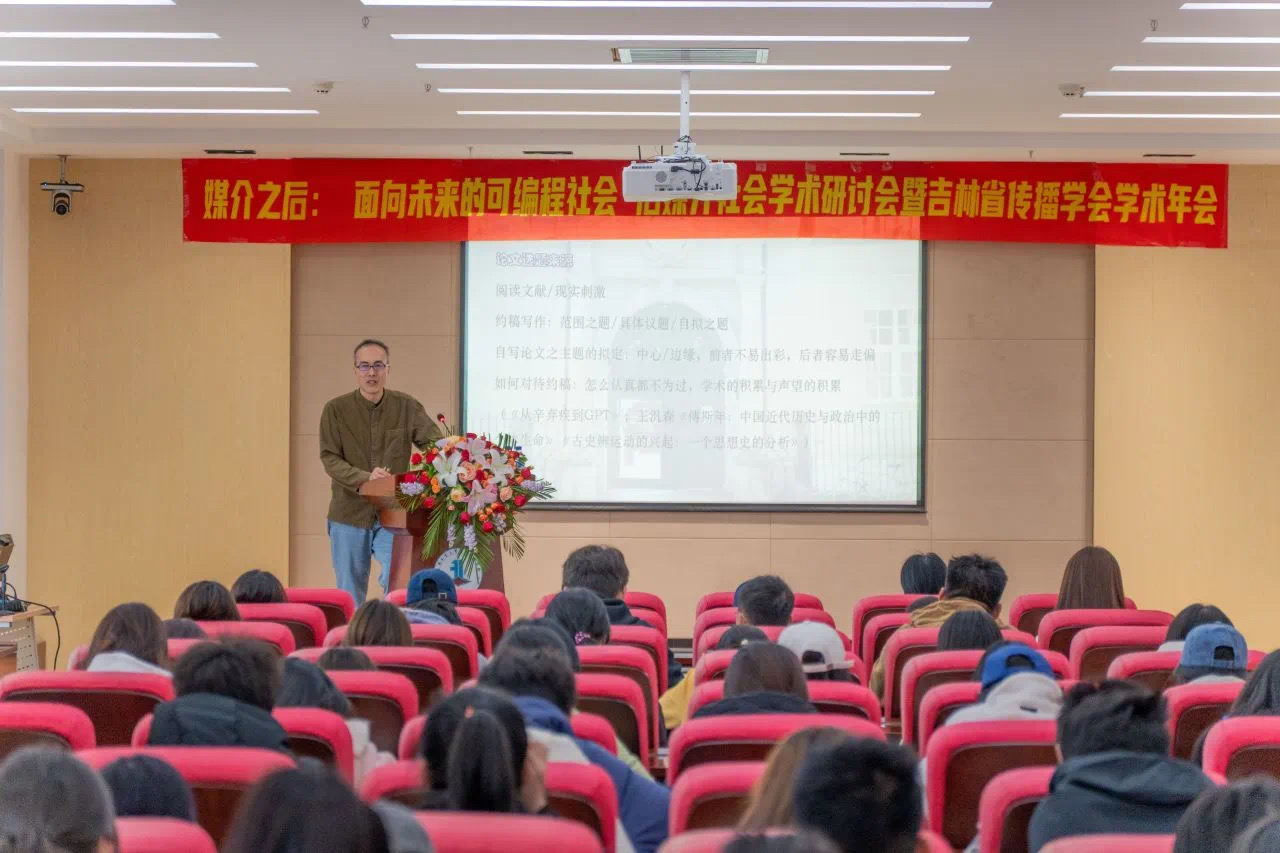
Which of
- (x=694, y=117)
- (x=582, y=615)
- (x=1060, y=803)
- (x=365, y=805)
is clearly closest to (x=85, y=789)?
(x=365, y=805)

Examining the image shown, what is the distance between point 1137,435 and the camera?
1035 cm

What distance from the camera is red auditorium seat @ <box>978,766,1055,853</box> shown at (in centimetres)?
298

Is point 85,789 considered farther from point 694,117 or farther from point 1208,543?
point 1208,543

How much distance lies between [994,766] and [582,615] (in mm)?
2092

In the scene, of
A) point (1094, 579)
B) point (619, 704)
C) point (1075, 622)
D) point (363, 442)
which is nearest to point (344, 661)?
point (619, 704)

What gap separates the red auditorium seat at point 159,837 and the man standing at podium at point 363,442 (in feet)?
20.3

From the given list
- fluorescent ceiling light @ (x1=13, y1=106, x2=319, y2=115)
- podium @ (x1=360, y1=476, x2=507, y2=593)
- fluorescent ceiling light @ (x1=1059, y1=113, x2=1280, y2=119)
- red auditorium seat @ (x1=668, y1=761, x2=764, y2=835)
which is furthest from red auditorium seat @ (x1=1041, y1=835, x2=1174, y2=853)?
fluorescent ceiling light @ (x1=13, y1=106, x2=319, y2=115)

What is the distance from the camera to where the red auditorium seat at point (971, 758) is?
3521mm

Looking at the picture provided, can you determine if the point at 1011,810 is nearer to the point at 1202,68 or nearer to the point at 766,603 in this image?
the point at 766,603

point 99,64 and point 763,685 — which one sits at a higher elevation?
point 99,64

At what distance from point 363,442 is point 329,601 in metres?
2.13

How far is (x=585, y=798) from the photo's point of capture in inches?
115

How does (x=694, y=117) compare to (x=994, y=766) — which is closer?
(x=994, y=766)

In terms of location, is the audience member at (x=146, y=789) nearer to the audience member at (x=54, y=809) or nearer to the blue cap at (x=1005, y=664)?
the audience member at (x=54, y=809)
